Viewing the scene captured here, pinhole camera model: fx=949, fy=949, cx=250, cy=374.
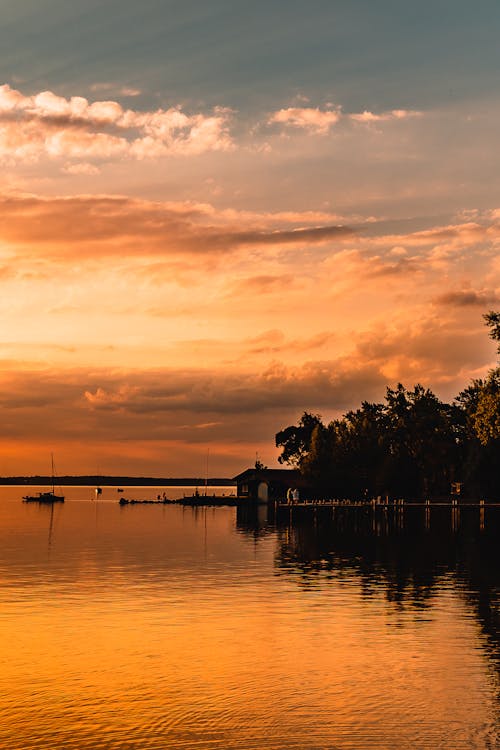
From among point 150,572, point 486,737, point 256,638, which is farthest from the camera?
point 150,572

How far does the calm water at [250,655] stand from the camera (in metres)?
22.5

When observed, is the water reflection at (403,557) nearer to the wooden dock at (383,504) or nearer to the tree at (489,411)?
the tree at (489,411)

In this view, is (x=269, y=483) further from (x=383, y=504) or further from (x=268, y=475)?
(x=383, y=504)

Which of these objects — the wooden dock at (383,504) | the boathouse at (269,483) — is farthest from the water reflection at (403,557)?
the boathouse at (269,483)

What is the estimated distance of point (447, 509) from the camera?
190500 mm

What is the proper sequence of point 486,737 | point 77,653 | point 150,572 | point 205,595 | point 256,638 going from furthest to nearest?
1. point 150,572
2. point 205,595
3. point 256,638
4. point 77,653
5. point 486,737

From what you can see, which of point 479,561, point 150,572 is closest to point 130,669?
point 150,572

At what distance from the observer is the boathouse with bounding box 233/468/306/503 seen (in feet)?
617

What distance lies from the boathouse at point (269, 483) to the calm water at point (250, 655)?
11923 cm

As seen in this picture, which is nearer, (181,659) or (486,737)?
(486,737)

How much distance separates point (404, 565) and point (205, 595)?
2243cm

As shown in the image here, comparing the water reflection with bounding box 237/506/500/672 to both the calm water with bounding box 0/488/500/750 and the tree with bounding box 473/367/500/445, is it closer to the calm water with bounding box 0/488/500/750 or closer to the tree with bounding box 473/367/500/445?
the calm water with bounding box 0/488/500/750

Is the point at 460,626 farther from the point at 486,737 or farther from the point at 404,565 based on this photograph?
the point at 404,565

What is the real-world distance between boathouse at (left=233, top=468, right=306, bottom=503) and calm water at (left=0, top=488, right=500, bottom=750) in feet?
391
